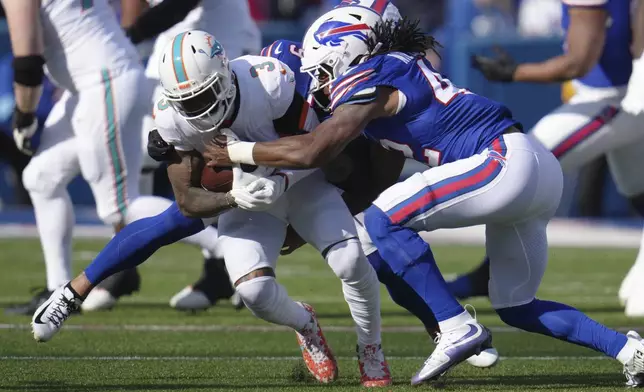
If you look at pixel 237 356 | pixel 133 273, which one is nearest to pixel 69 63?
pixel 133 273

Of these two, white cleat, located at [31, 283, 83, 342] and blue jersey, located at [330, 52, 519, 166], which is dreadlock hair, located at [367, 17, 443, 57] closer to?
blue jersey, located at [330, 52, 519, 166]

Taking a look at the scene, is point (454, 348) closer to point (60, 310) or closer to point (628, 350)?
point (628, 350)

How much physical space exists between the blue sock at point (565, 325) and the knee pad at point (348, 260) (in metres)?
0.59

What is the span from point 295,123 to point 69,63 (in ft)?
7.77

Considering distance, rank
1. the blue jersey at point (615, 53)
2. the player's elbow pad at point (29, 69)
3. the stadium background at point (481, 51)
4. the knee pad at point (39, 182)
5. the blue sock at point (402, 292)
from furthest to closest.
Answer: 1. the stadium background at point (481, 51)
2. the blue jersey at point (615, 53)
3. the knee pad at point (39, 182)
4. the player's elbow pad at point (29, 69)
5. the blue sock at point (402, 292)

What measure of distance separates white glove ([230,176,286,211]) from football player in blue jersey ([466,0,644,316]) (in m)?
2.27

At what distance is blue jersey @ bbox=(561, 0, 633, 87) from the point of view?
6.99 meters

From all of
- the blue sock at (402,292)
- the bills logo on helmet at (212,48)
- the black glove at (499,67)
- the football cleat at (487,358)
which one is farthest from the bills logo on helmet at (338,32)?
the black glove at (499,67)

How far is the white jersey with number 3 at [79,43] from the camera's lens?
21.7 ft

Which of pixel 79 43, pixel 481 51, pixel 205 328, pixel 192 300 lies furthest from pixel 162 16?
pixel 481 51

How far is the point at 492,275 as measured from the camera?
4.75 meters

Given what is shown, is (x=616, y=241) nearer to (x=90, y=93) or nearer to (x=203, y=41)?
(x=90, y=93)

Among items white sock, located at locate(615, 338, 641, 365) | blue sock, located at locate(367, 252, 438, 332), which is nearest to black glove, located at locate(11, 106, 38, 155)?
blue sock, located at locate(367, 252, 438, 332)

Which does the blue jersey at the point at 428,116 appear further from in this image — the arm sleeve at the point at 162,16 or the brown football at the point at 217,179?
the arm sleeve at the point at 162,16
